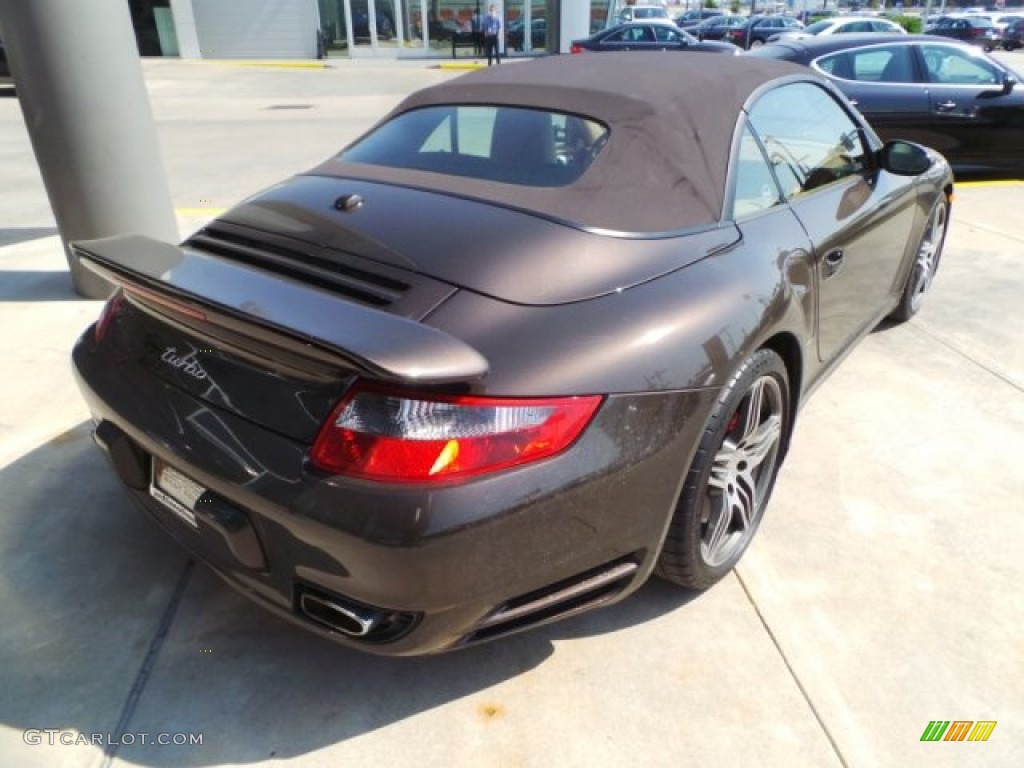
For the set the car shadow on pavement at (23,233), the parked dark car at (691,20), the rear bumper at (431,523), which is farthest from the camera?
the parked dark car at (691,20)

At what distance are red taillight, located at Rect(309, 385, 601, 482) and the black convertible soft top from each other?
723 mm

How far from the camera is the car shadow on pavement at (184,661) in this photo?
1961 mm

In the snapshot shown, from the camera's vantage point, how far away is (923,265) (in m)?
4.39

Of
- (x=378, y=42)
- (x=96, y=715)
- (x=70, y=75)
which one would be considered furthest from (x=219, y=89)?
(x=96, y=715)

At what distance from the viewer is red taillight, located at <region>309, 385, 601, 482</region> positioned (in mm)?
1628

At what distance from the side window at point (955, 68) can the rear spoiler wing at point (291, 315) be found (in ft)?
27.3

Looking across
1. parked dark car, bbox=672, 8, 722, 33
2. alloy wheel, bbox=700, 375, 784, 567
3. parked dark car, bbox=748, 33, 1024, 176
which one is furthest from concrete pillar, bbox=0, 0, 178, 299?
parked dark car, bbox=672, 8, 722, 33

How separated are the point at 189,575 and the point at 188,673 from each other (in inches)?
16.5

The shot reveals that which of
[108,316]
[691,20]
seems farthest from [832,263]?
[691,20]

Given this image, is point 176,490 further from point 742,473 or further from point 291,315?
point 742,473

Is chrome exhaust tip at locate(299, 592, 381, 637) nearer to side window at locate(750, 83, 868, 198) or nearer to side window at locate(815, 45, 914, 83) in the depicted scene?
side window at locate(750, 83, 868, 198)

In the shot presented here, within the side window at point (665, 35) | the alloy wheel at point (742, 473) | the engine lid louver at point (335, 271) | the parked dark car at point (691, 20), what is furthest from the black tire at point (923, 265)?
the parked dark car at point (691, 20)

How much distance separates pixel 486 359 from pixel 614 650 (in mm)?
1018

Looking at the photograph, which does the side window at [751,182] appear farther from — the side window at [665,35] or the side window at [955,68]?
the side window at [665,35]
